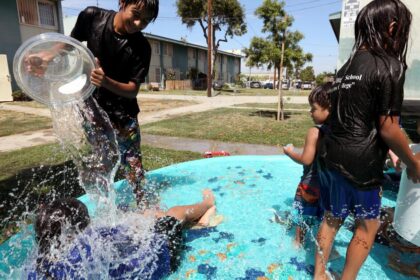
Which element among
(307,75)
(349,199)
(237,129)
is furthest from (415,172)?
(307,75)

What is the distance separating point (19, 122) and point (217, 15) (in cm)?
2706

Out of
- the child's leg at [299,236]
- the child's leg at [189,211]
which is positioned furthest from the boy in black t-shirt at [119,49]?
A: the child's leg at [299,236]

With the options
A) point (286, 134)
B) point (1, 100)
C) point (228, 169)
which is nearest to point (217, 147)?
point (228, 169)

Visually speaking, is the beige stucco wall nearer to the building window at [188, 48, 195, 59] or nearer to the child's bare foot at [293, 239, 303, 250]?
the child's bare foot at [293, 239, 303, 250]

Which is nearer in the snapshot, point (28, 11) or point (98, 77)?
point (98, 77)

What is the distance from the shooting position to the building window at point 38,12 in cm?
1857

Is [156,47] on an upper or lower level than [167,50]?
upper

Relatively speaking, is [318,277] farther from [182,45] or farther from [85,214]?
[182,45]

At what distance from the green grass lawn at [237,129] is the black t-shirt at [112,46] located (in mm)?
4494

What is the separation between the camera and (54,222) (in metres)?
2.11

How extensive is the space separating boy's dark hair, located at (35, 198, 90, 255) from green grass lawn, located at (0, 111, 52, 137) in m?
6.75

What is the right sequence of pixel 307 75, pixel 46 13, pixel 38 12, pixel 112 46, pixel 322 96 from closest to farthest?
pixel 322 96 < pixel 112 46 < pixel 38 12 < pixel 46 13 < pixel 307 75

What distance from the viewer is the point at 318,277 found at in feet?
8.05

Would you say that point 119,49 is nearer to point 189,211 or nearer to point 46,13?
point 189,211
